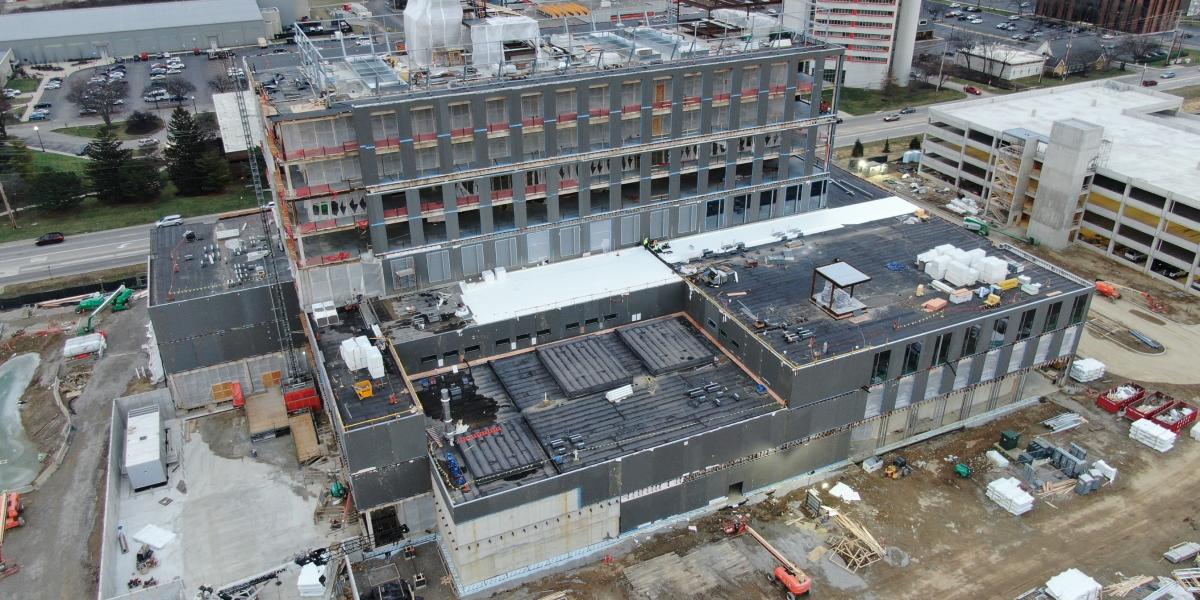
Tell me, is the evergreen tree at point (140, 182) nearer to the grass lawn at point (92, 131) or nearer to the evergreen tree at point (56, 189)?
the evergreen tree at point (56, 189)

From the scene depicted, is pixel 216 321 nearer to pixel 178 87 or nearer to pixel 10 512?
pixel 10 512

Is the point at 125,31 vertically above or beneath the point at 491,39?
beneath

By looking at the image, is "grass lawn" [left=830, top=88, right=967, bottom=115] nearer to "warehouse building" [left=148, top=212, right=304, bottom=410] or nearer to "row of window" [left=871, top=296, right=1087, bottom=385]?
"row of window" [left=871, top=296, right=1087, bottom=385]

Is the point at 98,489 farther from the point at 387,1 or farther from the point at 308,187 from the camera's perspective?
the point at 387,1

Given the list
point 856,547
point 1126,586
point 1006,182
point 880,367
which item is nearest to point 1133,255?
point 1006,182

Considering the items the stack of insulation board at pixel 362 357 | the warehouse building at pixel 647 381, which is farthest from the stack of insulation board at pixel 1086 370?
the stack of insulation board at pixel 362 357
